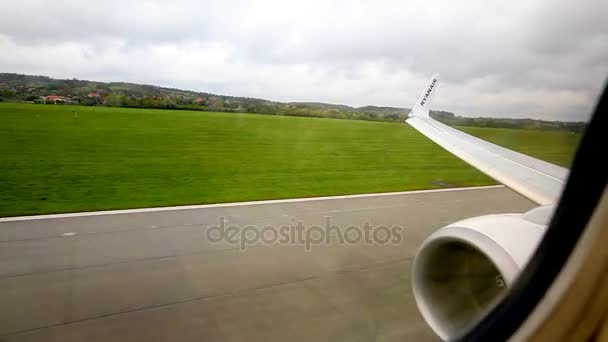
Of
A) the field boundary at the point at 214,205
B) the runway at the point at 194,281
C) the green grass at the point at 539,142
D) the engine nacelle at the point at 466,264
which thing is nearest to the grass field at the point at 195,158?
the green grass at the point at 539,142

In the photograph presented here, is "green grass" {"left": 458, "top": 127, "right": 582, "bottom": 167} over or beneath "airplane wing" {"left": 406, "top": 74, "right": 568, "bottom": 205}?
over

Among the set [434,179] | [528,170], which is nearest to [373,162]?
[434,179]

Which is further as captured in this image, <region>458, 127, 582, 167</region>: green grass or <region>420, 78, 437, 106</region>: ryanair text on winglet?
<region>420, 78, 437, 106</region>: ryanair text on winglet

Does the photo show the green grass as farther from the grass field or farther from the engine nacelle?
the engine nacelle

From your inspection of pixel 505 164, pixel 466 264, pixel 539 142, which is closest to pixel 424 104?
pixel 505 164

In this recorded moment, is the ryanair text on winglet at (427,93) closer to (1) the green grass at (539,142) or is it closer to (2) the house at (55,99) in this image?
(1) the green grass at (539,142)

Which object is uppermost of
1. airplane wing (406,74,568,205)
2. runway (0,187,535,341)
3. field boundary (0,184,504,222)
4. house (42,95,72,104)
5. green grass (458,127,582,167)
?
house (42,95,72,104)

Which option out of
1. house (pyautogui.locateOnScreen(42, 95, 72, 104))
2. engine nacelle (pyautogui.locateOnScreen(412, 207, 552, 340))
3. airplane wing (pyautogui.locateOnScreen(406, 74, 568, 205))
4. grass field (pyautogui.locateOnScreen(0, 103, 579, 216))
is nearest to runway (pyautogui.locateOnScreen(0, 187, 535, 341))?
grass field (pyautogui.locateOnScreen(0, 103, 579, 216))

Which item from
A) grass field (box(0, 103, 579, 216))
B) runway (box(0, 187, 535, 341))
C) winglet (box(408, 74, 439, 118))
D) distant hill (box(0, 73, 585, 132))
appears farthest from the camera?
grass field (box(0, 103, 579, 216))
